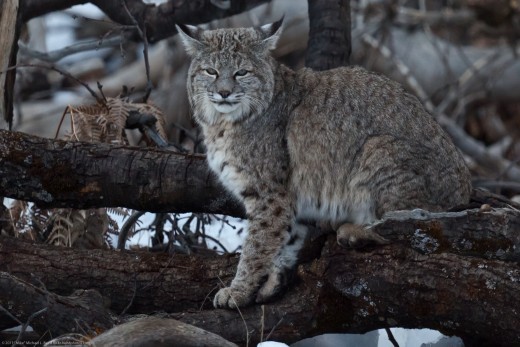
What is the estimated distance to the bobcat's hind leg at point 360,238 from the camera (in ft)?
14.4

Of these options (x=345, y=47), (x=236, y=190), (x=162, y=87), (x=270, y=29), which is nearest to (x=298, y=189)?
(x=236, y=190)

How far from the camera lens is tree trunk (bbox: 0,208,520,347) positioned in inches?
163

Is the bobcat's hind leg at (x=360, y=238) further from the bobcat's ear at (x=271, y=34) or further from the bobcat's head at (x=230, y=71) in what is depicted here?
the bobcat's ear at (x=271, y=34)

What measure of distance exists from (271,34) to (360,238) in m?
1.62

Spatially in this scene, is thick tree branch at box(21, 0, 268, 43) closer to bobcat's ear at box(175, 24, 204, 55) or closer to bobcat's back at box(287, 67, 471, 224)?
bobcat's ear at box(175, 24, 204, 55)

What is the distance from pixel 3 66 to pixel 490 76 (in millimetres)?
7091

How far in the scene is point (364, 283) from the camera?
4.36 meters

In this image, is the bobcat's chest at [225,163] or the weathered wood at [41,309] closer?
the weathered wood at [41,309]

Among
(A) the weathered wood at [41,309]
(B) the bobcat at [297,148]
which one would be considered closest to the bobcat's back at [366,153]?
(B) the bobcat at [297,148]

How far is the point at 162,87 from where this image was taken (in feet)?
37.2

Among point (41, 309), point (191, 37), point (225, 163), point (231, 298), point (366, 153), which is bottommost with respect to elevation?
point (231, 298)

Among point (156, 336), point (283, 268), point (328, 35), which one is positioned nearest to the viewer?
point (156, 336)

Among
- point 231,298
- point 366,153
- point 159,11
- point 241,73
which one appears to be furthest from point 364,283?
point 159,11

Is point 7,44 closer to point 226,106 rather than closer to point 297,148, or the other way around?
point 226,106
